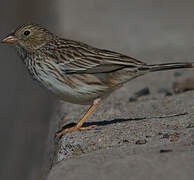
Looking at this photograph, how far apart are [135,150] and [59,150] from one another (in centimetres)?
123

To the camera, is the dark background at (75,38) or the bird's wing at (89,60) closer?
the bird's wing at (89,60)

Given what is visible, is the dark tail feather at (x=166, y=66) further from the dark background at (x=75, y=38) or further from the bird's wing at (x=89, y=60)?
the dark background at (x=75, y=38)

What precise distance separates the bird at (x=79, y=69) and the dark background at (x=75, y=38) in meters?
1.26

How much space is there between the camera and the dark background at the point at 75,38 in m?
11.3

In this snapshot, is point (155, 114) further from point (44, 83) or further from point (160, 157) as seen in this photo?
point (160, 157)

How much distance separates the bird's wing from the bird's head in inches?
12.2

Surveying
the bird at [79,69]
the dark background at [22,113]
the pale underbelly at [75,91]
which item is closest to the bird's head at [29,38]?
the bird at [79,69]

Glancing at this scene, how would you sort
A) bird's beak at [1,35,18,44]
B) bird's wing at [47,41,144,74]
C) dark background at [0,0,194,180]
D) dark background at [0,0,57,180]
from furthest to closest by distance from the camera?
dark background at [0,0,194,180], dark background at [0,0,57,180], bird's beak at [1,35,18,44], bird's wing at [47,41,144,74]

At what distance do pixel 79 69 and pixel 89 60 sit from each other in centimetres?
19

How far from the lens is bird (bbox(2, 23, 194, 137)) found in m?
7.19

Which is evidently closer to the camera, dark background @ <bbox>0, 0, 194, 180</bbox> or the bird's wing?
the bird's wing

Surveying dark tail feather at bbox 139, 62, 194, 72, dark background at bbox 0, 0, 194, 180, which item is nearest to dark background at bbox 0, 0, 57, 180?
dark background at bbox 0, 0, 194, 180

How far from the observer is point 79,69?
7.45 meters

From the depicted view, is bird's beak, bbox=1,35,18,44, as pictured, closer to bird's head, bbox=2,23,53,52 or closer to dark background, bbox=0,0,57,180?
bird's head, bbox=2,23,53,52
